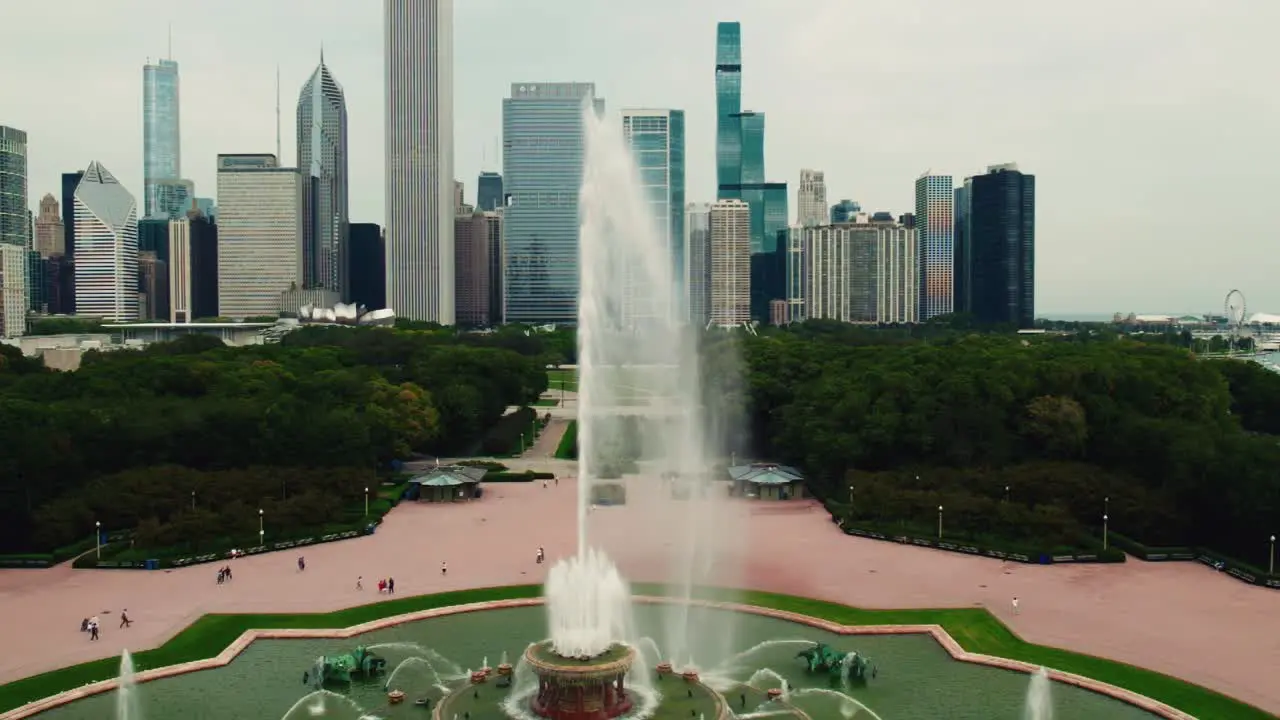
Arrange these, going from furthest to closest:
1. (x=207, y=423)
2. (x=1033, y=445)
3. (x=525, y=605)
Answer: (x=1033, y=445) → (x=207, y=423) → (x=525, y=605)

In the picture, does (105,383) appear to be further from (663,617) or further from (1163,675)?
(1163,675)

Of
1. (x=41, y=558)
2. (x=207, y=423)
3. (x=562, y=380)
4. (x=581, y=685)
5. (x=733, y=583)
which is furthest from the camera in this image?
(x=562, y=380)

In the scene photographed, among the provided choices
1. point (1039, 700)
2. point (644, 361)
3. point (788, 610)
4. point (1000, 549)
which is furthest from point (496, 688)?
point (1000, 549)

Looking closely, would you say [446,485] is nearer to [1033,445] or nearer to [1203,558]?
[1033,445]

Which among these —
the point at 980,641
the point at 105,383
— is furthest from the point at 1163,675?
the point at 105,383

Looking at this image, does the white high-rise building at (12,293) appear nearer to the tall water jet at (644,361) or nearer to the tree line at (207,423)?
the tree line at (207,423)

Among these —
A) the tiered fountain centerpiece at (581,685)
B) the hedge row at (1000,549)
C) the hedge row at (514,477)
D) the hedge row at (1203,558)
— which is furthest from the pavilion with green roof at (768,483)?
the tiered fountain centerpiece at (581,685)

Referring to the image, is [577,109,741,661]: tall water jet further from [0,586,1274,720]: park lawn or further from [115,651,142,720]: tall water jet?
[115,651,142,720]: tall water jet
